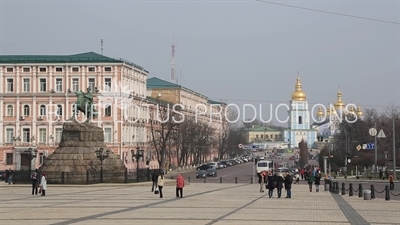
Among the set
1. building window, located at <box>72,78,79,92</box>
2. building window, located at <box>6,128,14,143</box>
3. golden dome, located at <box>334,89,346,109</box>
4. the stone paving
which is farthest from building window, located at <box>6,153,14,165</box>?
golden dome, located at <box>334,89,346,109</box>

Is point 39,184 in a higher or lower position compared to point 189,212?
higher

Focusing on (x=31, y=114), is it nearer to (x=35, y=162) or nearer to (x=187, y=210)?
(x=35, y=162)

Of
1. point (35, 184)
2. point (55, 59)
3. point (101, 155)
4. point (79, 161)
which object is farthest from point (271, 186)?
point (55, 59)

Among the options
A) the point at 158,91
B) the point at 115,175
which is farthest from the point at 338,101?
the point at 115,175

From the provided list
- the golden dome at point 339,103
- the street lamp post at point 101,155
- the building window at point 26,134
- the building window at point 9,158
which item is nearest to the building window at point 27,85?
the building window at point 26,134

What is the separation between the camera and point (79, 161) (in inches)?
2085

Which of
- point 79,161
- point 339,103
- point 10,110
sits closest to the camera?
point 79,161

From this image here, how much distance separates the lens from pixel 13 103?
93.1m

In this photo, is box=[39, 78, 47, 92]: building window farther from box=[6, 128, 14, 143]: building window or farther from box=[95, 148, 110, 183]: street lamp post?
box=[95, 148, 110, 183]: street lamp post

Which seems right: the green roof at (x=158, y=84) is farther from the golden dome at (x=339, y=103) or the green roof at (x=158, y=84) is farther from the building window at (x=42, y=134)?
the golden dome at (x=339, y=103)

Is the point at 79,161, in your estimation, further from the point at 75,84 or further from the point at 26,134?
the point at 26,134

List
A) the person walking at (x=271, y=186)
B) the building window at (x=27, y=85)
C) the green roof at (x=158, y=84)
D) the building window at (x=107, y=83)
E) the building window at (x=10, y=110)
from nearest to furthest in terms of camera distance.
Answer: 1. the person walking at (x=271, y=186)
2. the building window at (x=107, y=83)
3. the building window at (x=27, y=85)
4. the building window at (x=10, y=110)
5. the green roof at (x=158, y=84)

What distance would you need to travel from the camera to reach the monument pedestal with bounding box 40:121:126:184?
52.3 meters

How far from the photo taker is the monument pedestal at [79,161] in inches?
2061
